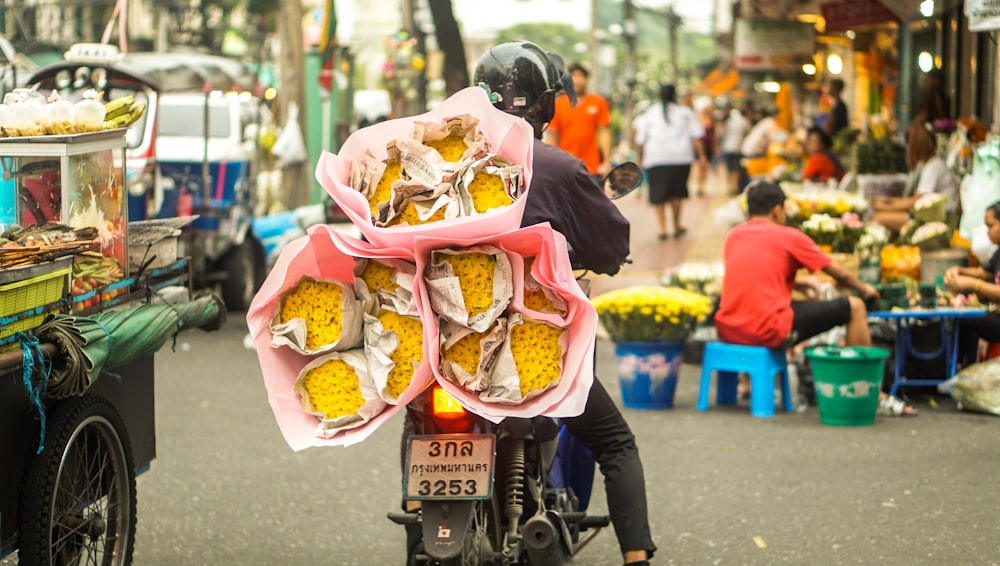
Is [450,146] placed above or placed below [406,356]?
above

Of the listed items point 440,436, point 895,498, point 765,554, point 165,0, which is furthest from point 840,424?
point 165,0

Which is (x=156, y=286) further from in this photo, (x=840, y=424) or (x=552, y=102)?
(x=840, y=424)

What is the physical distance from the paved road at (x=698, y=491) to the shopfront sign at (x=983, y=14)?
2.63 metres

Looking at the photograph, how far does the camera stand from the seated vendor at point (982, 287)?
8.27 metres

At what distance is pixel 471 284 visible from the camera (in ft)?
12.1

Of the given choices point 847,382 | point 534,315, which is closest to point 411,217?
point 534,315

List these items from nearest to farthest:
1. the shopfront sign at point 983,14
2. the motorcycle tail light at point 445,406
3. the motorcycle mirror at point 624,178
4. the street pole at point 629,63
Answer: the motorcycle tail light at point 445,406, the motorcycle mirror at point 624,178, the shopfront sign at point 983,14, the street pole at point 629,63

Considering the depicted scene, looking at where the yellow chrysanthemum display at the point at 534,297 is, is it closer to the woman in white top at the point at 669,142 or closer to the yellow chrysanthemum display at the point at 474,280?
the yellow chrysanthemum display at the point at 474,280

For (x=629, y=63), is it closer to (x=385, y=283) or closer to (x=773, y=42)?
(x=773, y=42)

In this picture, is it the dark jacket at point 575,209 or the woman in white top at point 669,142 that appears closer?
the dark jacket at point 575,209

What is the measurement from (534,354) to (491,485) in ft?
1.38

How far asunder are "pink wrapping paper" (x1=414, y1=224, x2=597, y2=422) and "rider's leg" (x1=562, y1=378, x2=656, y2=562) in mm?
643

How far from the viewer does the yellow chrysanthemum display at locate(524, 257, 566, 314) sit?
381cm

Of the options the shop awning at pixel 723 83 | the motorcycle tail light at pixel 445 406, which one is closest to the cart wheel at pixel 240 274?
the motorcycle tail light at pixel 445 406
